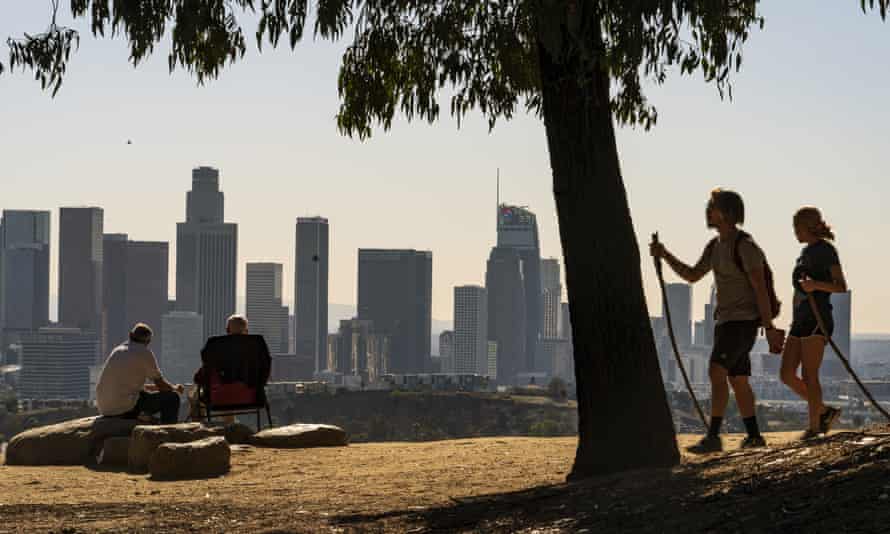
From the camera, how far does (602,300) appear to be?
331 inches

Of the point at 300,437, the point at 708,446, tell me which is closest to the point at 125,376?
the point at 300,437

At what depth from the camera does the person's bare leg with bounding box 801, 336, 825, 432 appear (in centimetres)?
915

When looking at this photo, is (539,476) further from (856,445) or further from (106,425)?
(106,425)

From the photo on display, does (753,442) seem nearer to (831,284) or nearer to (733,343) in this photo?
(733,343)

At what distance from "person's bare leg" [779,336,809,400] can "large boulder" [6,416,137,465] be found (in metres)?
6.27

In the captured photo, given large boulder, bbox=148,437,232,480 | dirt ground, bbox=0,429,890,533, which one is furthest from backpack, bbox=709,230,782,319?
large boulder, bbox=148,437,232,480

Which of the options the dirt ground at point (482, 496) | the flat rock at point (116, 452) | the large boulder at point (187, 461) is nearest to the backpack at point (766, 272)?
the dirt ground at point (482, 496)

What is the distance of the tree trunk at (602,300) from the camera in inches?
331

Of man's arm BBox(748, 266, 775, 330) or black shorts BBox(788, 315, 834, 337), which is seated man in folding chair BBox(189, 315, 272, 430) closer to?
black shorts BBox(788, 315, 834, 337)

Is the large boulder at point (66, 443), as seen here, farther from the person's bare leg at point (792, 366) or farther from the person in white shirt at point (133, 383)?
the person's bare leg at point (792, 366)

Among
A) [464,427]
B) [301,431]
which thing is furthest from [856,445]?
[464,427]

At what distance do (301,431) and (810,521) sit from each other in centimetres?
814

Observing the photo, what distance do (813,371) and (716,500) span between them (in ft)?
11.3

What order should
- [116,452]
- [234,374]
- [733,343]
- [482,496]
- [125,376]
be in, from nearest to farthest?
[482,496] < [733,343] < [116,452] < [125,376] < [234,374]
